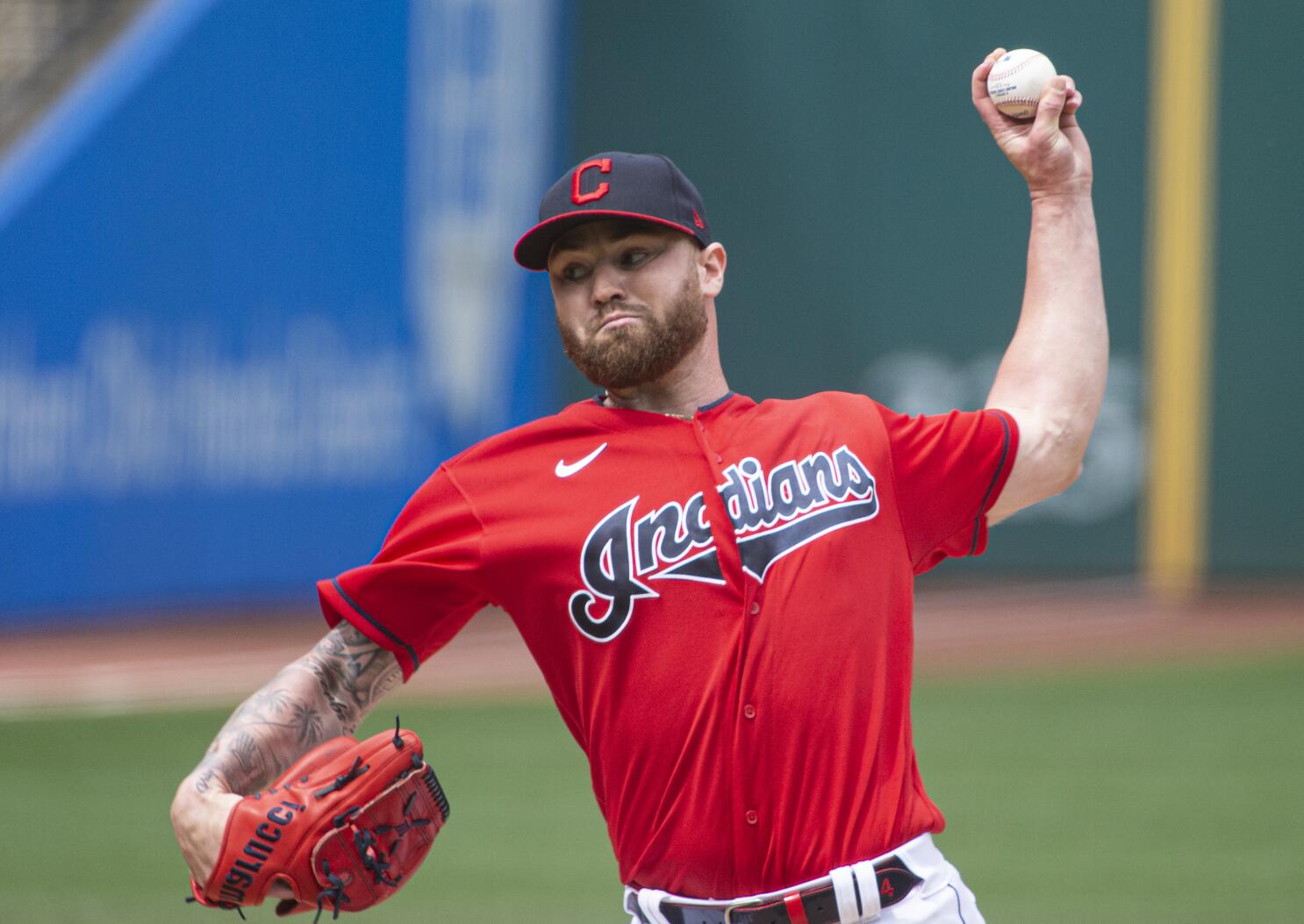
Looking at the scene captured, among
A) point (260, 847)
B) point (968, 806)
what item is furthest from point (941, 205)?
point (260, 847)

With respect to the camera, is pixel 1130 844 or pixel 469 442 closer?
pixel 1130 844

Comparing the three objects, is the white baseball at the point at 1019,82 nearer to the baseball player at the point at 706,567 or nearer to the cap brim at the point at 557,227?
the baseball player at the point at 706,567

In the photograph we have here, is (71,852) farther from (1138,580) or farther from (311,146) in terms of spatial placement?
(1138,580)

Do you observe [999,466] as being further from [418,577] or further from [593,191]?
[418,577]

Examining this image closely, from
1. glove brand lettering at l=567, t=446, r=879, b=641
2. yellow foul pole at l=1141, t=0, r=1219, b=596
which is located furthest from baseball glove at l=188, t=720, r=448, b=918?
yellow foul pole at l=1141, t=0, r=1219, b=596

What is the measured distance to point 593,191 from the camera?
9.48 ft

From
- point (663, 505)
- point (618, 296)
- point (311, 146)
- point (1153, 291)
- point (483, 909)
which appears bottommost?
point (483, 909)

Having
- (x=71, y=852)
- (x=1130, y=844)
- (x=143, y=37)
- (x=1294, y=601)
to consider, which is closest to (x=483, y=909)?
(x=71, y=852)

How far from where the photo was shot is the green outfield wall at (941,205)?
13.5m

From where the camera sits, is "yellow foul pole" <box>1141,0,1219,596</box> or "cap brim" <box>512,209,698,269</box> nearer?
"cap brim" <box>512,209,698,269</box>

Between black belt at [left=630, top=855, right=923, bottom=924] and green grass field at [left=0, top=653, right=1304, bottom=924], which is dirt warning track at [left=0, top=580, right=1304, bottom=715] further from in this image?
black belt at [left=630, top=855, right=923, bottom=924]

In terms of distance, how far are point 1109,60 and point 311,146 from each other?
235 inches

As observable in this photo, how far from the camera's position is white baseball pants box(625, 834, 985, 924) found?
271 centimetres

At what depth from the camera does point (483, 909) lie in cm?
614
